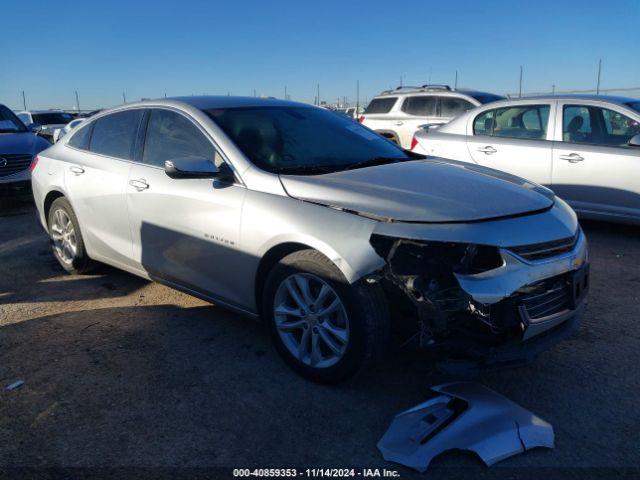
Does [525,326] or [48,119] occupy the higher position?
[48,119]

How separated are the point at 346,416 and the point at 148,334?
5.70 ft

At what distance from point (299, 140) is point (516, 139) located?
4033 millimetres

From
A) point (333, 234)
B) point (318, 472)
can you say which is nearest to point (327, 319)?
point (333, 234)

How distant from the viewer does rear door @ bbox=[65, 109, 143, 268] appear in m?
4.41

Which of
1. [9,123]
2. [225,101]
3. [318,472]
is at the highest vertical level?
[225,101]

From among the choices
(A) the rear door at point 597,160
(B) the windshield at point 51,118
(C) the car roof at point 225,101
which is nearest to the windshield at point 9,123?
(C) the car roof at point 225,101

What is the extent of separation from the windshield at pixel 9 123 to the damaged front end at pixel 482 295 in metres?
9.02

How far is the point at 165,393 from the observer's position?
3.19 meters

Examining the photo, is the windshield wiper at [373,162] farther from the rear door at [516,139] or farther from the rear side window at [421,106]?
the rear side window at [421,106]

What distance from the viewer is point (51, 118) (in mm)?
21531

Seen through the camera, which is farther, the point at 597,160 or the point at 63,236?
the point at 597,160

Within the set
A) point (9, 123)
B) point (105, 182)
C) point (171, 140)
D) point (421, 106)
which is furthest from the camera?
point (421, 106)

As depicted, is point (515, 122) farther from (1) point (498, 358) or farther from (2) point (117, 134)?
(1) point (498, 358)

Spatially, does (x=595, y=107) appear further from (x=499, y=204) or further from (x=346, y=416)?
(x=346, y=416)
